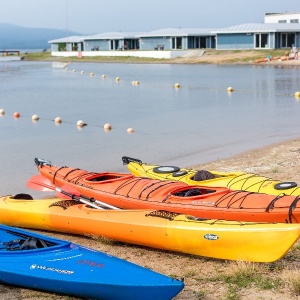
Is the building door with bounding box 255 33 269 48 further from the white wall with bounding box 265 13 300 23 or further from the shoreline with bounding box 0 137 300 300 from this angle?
the shoreline with bounding box 0 137 300 300

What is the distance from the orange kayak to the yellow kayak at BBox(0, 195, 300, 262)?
0.78 m

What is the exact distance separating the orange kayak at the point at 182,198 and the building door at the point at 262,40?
177 feet

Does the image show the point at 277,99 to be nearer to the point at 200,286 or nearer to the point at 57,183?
the point at 57,183

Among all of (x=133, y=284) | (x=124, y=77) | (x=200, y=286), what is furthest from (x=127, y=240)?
(x=124, y=77)

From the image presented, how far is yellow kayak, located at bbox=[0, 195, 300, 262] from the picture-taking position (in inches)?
274

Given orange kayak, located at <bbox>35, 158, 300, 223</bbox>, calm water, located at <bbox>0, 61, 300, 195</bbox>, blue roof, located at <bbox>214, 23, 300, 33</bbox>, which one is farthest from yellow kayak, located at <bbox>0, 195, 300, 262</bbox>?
blue roof, located at <bbox>214, 23, 300, 33</bbox>

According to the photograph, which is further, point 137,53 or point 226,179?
point 137,53

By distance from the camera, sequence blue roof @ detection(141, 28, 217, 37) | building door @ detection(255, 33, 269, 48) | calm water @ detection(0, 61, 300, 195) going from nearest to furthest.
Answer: calm water @ detection(0, 61, 300, 195)
building door @ detection(255, 33, 269, 48)
blue roof @ detection(141, 28, 217, 37)

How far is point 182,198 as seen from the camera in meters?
8.91

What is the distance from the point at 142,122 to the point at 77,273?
16.6 metres

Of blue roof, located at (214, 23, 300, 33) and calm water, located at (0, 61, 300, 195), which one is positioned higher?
blue roof, located at (214, 23, 300, 33)

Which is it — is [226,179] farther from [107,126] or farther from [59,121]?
[59,121]

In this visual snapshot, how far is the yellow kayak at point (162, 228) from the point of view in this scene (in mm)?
6953

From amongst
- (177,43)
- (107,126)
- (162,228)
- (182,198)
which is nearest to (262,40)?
(177,43)
